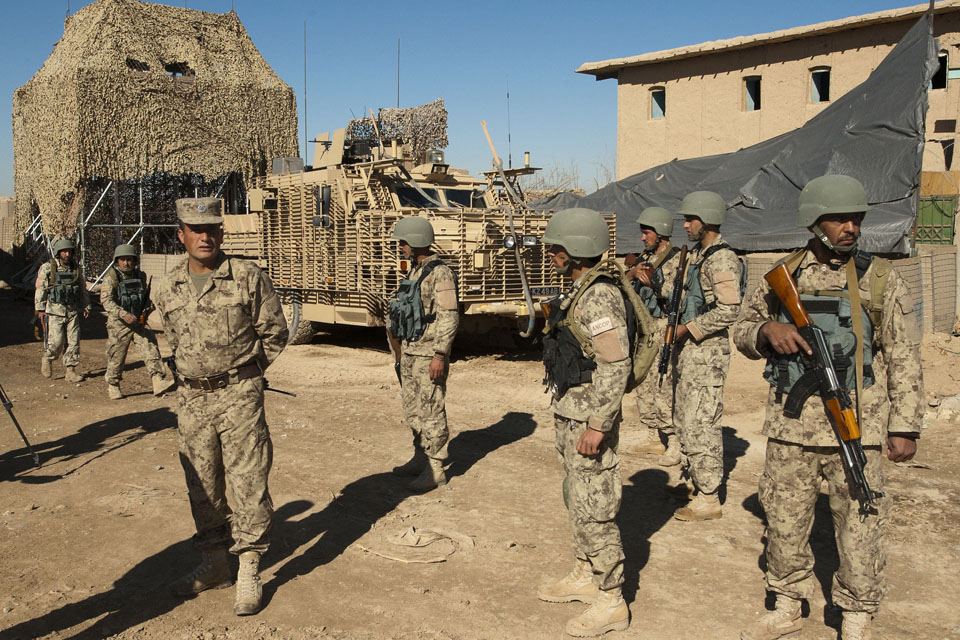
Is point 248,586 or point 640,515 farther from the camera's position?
point 640,515

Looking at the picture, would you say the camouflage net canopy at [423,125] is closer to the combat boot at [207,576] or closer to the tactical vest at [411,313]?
the tactical vest at [411,313]

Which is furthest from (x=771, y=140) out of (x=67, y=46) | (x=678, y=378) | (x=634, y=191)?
(x=67, y=46)

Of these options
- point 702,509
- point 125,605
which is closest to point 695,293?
point 702,509

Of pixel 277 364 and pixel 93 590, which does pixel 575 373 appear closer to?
pixel 93 590

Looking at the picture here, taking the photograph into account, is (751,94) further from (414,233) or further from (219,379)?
(219,379)

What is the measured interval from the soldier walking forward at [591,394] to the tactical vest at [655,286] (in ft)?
8.00

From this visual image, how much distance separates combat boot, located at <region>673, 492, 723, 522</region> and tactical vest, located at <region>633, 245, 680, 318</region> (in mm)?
1541

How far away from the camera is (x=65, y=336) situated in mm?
8992

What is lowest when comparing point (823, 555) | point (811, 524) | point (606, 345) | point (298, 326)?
point (823, 555)

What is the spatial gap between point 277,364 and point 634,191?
32.8 feet

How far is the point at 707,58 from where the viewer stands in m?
18.3

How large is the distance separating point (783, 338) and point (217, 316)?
2387 millimetres

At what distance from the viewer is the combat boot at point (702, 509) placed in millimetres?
4641

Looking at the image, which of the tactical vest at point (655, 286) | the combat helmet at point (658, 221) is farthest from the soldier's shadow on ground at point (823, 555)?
the combat helmet at point (658, 221)
